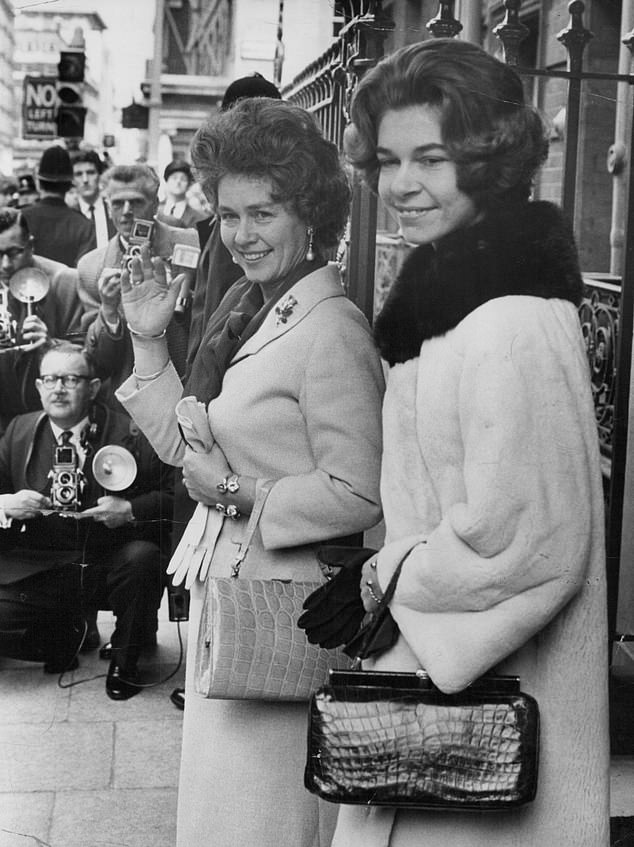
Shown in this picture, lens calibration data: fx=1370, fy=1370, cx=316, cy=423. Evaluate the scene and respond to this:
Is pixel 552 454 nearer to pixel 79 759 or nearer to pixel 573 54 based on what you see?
pixel 573 54

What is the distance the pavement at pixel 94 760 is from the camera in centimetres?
369

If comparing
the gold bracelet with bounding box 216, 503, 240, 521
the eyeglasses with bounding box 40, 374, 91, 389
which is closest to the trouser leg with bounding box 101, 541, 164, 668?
the eyeglasses with bounding box 40, 374, 91, 389

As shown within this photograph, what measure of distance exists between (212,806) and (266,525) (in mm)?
557

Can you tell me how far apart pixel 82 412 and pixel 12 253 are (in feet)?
1.83

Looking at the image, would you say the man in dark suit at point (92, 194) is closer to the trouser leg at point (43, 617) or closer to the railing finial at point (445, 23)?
the railing finial at point (445, 23)

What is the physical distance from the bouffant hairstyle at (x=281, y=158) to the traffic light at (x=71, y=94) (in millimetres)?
1025

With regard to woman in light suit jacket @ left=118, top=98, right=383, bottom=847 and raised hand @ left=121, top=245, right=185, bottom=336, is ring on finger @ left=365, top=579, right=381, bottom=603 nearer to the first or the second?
woman in light suit jacket @ left=118, top=98, right=383, bottom=847

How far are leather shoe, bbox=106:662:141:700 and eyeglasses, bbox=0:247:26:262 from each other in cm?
151

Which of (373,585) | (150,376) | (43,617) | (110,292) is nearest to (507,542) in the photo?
(373,585)

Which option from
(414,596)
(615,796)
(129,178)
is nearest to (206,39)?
(129,178)

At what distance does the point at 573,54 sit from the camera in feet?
11.0

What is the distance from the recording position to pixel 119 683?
4668 millimetres

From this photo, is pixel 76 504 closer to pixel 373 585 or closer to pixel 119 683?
pixel 119 683

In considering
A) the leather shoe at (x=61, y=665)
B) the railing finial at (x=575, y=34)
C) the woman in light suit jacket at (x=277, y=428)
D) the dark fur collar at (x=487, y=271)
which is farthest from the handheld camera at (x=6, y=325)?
the dark fur collar at (x=487, y=271)
